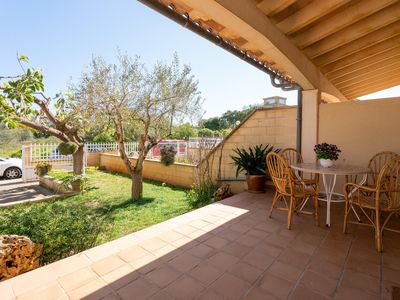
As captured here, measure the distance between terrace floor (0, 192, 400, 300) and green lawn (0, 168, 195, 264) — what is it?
43 cm

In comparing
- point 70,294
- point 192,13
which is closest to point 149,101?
point 192,13

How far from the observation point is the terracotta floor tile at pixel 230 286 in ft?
5.24

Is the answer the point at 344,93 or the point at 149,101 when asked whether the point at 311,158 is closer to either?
the point at 344,93

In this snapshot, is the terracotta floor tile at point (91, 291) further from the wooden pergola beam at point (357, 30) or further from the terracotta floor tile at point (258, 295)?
the wooden pergola beam at point (357, 30)

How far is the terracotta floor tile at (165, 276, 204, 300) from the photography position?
1578mm

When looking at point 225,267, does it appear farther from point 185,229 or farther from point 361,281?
point 361,281

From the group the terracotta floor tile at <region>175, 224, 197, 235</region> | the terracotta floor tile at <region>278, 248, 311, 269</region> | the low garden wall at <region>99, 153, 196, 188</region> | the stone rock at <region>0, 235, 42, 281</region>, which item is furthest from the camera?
the low garden wall at <region>99, 153, 196, 188</region>

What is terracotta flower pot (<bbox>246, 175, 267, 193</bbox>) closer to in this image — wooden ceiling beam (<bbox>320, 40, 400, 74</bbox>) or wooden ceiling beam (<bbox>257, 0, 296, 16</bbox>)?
wooden ceiling beam (<bbox>320, 40, 400, 74</bbox>)

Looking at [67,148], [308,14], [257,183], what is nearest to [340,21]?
[308,14]

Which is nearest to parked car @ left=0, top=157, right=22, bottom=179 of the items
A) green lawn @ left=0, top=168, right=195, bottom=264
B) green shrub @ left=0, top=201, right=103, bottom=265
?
green lawn @ left=0, top=168, right=195, bottom=264

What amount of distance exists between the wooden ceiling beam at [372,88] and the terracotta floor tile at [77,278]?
733cm

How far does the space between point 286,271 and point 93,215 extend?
10.8ft

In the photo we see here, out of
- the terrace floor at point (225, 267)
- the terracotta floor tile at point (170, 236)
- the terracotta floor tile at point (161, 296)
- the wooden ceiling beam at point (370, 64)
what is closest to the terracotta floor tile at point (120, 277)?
the terrace floor at point (225, 267)

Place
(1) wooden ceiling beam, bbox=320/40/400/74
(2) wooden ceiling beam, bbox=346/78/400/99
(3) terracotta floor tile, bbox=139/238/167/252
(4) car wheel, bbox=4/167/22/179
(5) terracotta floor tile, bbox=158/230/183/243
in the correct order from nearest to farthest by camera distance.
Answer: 1. (3) terracotta floor tile, bbox=139/238/167/252
2. (5) terracotta floor tile, bbox=158/230/183/243
3. (1) wooden ceiling beam, bbox=320/40/400/74
4. (2) wooden ceiling beam, bbox=346/78/400/99
5. (4) car wheel, bbox=4/167/22/179
